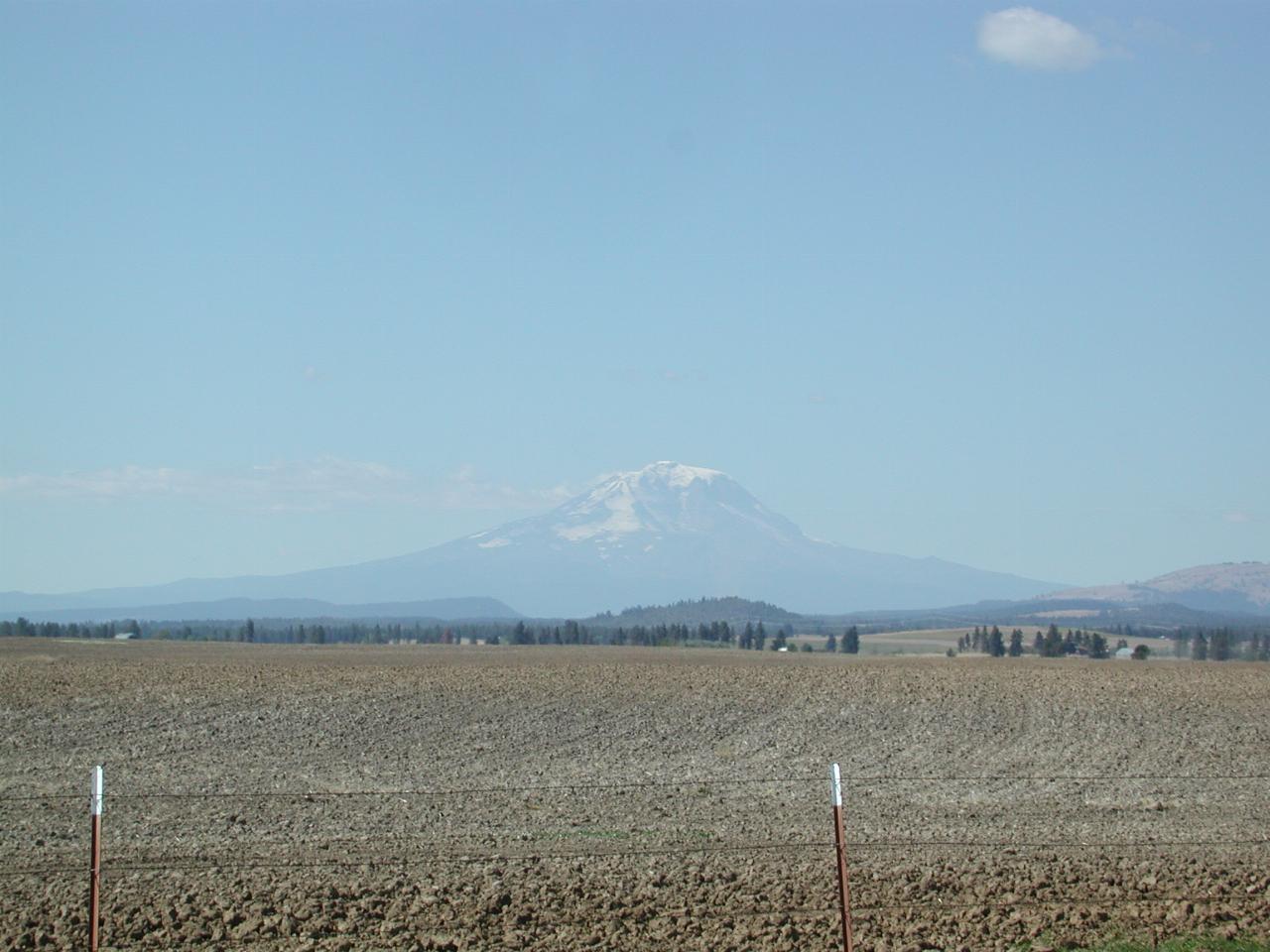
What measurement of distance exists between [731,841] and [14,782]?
1466 cm

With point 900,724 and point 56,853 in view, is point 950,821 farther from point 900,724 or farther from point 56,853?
point 900,724

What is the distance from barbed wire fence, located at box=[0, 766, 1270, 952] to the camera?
1411cm

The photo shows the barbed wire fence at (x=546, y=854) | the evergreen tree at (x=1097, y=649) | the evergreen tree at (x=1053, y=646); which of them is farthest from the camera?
the evergreen tree at (x=1053, y=646)

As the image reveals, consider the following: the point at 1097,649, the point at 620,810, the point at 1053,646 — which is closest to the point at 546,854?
A: the point at 620,810

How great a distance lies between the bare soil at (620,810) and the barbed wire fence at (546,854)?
0.27 ft

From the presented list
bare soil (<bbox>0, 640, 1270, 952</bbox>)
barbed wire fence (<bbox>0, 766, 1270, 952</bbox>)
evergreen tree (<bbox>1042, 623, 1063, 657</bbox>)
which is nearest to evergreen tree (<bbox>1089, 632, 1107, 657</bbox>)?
evergreen tree (<bbox>1042, 623, 1063, 657</bbox>)

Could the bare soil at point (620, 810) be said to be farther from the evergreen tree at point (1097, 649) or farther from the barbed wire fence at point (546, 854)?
the evergreen tree at point (1097, 649)

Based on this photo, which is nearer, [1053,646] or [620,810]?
[620,810]

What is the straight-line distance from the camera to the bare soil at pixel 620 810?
14148 millimetres

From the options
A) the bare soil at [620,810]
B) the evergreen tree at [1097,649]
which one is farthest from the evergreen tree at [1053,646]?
the bare soil at [620,810]

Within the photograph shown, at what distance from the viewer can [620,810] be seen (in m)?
23.3

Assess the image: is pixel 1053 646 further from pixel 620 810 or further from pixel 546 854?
pixel 546 854

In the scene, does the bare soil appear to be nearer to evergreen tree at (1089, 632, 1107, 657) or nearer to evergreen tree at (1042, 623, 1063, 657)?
evergreen tree at (1089, 632, 1107, 657)

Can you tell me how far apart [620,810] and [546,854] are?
5.14m
